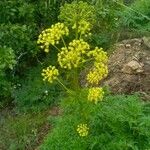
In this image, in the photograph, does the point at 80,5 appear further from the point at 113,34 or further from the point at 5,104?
the point at 5,104

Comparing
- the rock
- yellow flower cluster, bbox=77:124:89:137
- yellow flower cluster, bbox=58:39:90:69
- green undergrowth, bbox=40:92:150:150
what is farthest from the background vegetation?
the rock

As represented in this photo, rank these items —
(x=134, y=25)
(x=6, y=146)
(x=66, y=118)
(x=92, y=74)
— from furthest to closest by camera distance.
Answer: (x=134, y=25)
(x=6, y=146)
(x=66, y=118)
(x=92, y=74)

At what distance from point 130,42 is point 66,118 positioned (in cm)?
201

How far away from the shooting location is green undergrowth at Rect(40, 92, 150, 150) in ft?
16.9

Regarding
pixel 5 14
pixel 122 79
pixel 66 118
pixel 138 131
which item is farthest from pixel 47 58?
pixel 138 131

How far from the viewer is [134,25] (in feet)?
25.5

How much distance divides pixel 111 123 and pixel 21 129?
1.77 m

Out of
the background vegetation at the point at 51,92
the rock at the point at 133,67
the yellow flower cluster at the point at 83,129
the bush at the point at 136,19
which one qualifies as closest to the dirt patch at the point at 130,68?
the rock at the point at 133,67

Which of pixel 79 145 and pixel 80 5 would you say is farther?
pixel 80 5

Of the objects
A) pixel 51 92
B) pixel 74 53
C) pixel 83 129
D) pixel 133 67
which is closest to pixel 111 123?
pixel 83 129

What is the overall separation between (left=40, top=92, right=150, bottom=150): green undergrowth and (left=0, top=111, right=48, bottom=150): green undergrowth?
1018 millimetres

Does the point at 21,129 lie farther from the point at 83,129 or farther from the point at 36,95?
the point at 83,129

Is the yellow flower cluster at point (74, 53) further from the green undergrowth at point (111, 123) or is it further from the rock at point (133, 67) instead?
the rock at point (133, 67)

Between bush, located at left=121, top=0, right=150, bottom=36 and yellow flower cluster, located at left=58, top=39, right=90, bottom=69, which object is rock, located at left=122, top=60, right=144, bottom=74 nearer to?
bush, located at left=121, top=0, right=150, bottom=36
